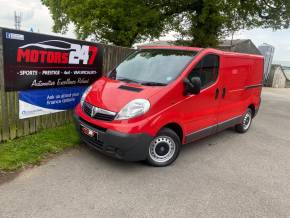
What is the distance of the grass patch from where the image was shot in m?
3.93

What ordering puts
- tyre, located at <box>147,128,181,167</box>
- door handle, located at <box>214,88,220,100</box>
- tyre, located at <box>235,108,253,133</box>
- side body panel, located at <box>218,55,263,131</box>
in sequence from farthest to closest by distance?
tyre, located at <box>235,108,253,133</box> < side body panel, located at <box>218,55,263,131</box> < door handle, located at <box>214,88,220,100</box> < tyre, located at <box>147,128,181,167</box>

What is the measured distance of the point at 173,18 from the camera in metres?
15.2

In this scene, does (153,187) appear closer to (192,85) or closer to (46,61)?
(192,85)

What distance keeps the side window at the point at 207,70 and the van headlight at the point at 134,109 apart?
1.06m

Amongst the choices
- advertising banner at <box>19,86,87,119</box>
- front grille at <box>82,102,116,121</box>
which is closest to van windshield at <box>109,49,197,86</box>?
front grille at <box>82,102,116,121</box>

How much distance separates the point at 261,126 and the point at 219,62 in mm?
3444

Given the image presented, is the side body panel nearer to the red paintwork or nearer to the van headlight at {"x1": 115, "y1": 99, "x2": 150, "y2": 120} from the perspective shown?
the red paintwork

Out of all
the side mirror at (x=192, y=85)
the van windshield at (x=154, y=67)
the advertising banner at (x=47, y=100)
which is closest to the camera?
the side mirror at (x=192, y=85)

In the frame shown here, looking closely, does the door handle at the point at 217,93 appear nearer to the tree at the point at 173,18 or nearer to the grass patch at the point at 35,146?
the grass patch at the point at 35,146

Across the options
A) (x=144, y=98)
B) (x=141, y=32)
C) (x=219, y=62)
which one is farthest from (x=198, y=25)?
(x=144, y=98)

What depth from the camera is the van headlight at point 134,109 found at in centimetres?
379

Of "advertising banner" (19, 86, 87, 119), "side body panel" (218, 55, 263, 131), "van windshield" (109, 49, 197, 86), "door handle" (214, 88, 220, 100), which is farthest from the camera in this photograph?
"side body panel" (218, 55, 263, 131)

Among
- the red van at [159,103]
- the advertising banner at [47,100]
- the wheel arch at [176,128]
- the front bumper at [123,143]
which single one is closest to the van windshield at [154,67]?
the red van at [159,103]

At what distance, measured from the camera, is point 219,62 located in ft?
16.6
